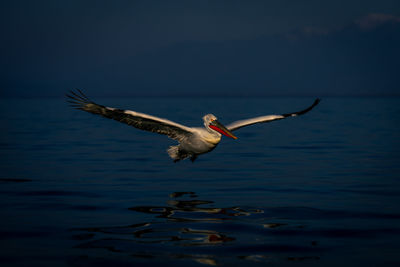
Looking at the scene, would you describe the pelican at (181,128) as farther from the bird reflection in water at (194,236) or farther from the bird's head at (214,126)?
the bird reflection in water at (194,236)

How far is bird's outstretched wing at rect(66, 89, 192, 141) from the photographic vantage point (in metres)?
12.6

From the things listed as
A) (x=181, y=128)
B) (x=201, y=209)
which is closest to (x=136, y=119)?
(x=181, y=128)

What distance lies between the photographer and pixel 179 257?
7363mm

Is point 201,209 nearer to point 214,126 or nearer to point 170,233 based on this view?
point 170,233

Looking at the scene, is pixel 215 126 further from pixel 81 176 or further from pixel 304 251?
pixel 304 251

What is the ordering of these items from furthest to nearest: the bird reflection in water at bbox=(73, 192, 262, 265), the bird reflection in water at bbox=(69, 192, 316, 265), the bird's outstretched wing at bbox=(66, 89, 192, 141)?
the bird's outstretched wing at bbox=(66, 89, 192, 141)
the bird reflection in water at bbox=(73, 192, 262, 265)
the bird reflection in water at bbox=(69, 192, 316, 265)

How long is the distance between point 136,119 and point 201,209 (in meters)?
4.08

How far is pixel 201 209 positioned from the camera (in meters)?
10.5

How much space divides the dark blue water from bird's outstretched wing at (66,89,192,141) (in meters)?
1.32

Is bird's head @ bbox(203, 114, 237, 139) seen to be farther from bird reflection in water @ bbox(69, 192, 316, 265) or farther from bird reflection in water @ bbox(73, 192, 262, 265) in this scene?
bird reflection in water @ bbox(69, 192, 316, 265)

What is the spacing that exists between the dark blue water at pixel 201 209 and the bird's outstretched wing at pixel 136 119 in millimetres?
1321

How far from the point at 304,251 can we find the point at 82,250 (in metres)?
3.27

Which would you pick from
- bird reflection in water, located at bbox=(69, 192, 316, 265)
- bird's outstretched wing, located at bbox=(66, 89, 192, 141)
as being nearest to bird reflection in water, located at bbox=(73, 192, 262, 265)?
bird reflection in water, located at bbox=(69, 192, 316, 265)

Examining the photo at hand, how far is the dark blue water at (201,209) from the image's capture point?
760 cm
